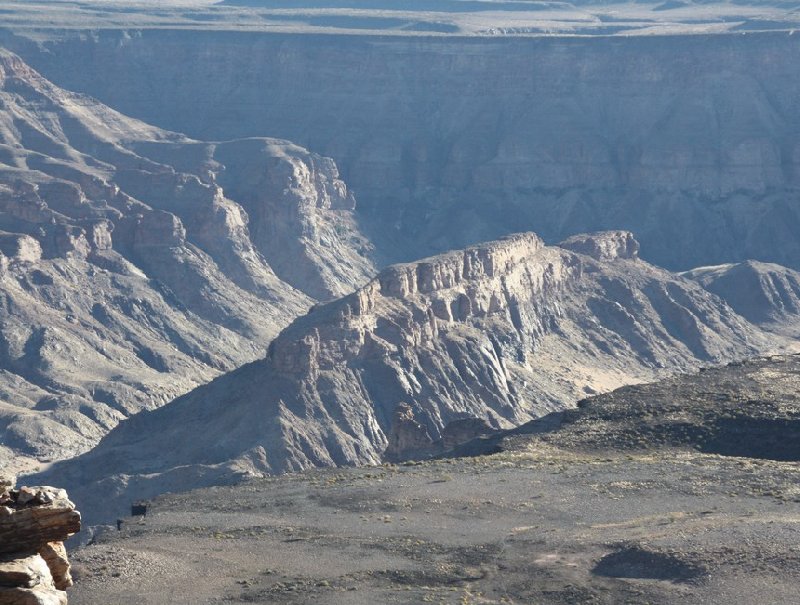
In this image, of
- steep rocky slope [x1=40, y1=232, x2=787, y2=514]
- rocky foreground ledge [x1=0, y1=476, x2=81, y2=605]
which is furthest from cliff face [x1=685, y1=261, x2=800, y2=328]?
rocky foreground ledge [x1=0, y1=476, x2=81, y2=605]

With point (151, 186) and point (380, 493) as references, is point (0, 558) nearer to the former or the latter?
point (380, 493)

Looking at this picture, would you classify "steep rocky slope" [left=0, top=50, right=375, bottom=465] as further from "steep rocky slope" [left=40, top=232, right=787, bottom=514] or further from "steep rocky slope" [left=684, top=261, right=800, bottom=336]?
"steep rocky slope" [left=684, top=261, right=800, bottom=336]

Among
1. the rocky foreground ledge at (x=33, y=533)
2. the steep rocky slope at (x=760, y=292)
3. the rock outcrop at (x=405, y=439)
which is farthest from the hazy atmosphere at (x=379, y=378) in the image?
the steep rocky slope at (x=760, y=292)

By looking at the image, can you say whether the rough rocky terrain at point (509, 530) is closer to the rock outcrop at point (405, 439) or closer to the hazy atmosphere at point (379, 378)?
the hazy atmosphere at point (379, 378)

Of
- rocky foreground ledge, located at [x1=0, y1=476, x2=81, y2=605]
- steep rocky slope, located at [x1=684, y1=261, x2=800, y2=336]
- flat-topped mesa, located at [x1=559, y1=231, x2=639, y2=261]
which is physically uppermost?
rocky foreground ledge, located at [x1=0, y1=476, x2=81, y2=605]

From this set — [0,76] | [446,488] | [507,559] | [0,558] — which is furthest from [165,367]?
[0,558]
